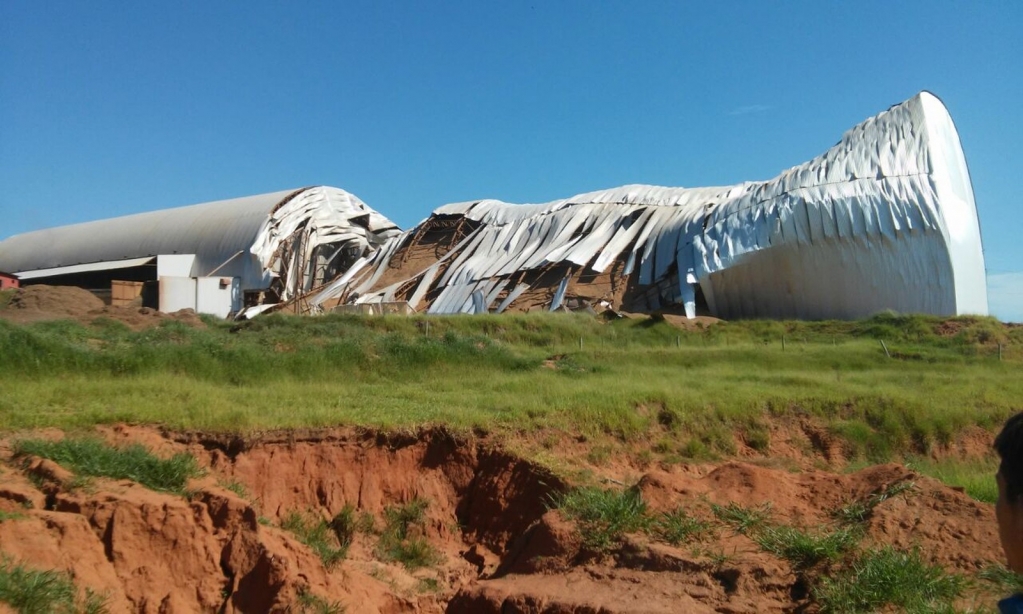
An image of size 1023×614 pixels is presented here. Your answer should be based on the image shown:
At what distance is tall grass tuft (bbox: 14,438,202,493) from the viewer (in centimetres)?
823

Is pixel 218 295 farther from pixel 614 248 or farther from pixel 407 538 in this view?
pixel 407 538

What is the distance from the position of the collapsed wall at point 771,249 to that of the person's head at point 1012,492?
86.5ft

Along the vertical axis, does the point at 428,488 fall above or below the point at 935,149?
below

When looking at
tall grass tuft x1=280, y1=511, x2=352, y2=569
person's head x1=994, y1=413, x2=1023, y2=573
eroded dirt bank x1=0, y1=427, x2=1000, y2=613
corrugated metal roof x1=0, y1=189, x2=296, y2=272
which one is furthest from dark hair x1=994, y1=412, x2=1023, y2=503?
Answer: corrugated metal roof x1=0, y1=189, x2=296, y2=272

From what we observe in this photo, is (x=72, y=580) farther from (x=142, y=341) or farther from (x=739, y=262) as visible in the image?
(x=739, y=262)

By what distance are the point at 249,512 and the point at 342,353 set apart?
9.05 m

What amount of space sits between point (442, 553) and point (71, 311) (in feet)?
60.6

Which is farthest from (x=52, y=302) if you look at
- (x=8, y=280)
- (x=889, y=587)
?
(x=889, y=587)

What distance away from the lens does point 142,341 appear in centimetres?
1625

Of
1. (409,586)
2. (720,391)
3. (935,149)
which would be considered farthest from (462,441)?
(935,149)

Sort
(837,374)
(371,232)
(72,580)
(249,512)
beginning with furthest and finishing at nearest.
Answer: (371,232) < (837,374) < (249,512) < (72,580)

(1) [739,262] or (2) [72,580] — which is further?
(1) [739,262]

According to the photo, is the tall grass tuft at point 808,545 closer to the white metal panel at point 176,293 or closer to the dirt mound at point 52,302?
the dirt mound at point 52,302

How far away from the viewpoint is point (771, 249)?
97.6 feet
